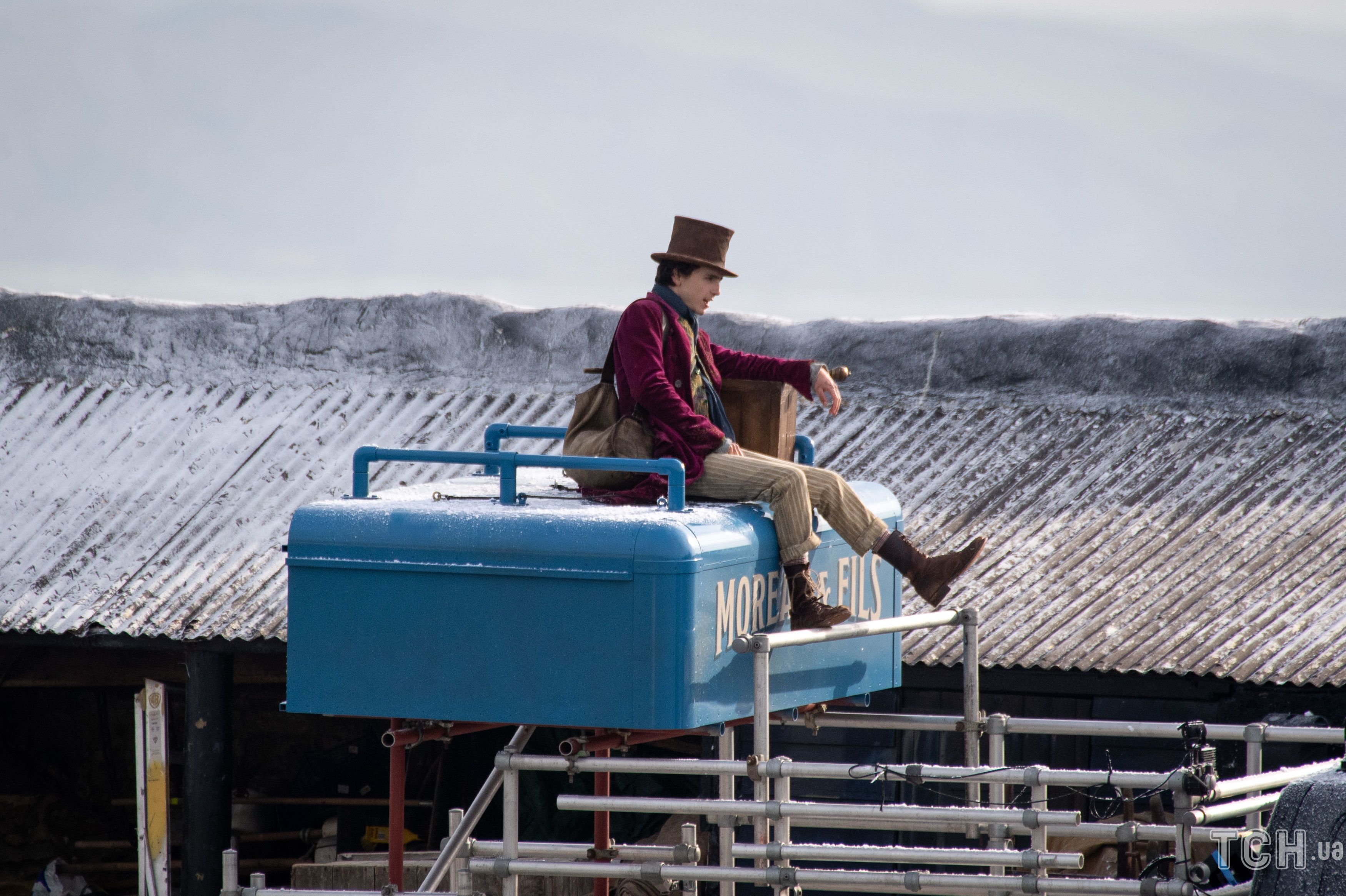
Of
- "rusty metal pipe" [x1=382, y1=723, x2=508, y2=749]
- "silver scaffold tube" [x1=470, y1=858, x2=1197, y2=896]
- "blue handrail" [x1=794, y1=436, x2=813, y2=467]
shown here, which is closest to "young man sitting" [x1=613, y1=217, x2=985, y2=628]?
"blue handrail" [x1=794, y1=436, x2=813, y2=467]

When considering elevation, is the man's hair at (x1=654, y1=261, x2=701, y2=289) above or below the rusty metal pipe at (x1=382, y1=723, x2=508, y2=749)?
above

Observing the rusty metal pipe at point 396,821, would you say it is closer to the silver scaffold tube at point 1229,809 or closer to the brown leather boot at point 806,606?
the brown leather boot at point 806,606

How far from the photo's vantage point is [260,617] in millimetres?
10352

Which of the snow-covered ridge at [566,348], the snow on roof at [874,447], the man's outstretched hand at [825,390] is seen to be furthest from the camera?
the snow-covered ridge at [566,348]

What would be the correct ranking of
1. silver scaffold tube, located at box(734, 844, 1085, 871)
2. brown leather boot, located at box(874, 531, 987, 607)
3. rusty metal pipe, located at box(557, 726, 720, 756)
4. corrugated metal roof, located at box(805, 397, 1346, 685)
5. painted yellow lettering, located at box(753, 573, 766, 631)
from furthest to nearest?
corrugated metal roof, located at box(805, 397, 1346, 685) < brown leather boot, located at box(874, 531, 987, 607) < painted yellow lettering, located at box(753, 573, 766, 631) < rusty metal pipe, located at box(557, 726, 720, 756) < silver scaffold tube, located at box(734, 844, 1085, 871)

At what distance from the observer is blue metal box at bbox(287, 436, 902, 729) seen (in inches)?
218

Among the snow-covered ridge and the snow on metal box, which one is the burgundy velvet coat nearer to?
the snow on metal box

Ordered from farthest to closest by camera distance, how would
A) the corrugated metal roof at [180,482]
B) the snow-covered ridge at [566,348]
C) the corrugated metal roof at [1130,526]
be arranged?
the snow-covered ridge at [566,348] < the corrugated metal roof at [180,482] < the corrugated metal roof at [1130,526]

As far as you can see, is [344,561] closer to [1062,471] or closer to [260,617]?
[260,617]

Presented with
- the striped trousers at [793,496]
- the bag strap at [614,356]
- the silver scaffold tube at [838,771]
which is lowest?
the silver scaffold tube at [838,771]

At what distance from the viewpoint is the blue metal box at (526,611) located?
18.2 ft

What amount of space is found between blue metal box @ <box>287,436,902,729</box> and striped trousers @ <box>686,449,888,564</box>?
11 cm

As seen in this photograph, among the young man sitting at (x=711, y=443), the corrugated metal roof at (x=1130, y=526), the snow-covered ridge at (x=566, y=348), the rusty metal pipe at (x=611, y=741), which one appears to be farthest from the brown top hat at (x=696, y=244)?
the snow-covered ridge at (x=566, y=348)

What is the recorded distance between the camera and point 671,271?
20.7 feet
